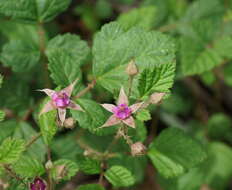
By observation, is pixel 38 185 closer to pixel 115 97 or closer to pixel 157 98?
pixel 115 97

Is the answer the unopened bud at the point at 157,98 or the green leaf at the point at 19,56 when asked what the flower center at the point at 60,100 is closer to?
the unopened bud at the point at 157,98

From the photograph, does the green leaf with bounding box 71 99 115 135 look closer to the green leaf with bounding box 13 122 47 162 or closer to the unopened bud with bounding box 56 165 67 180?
the unopened bud with bounding box 56 165 67 180

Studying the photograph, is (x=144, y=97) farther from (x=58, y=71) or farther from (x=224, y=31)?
(x=224, y=31)

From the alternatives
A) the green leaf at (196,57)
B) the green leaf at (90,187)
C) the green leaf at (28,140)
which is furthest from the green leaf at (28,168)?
the green leaf at (196,57)

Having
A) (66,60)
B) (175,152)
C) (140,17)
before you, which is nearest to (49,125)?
(66,60)

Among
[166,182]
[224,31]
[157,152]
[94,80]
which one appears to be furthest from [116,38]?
[224,31]
